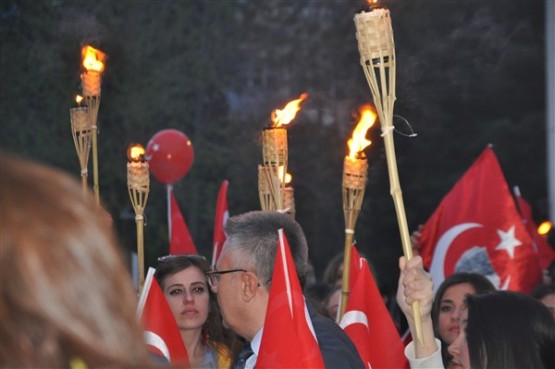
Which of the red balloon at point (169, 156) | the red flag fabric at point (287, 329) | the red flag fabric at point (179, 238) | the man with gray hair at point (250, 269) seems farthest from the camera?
the red balloon at point (169, 156)

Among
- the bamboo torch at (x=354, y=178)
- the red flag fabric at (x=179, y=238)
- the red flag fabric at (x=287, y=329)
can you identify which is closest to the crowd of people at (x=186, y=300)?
the red flag fabric at (x=287, y=329)

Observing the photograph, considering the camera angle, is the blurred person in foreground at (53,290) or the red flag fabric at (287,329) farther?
the red flag fabric at (287,329)

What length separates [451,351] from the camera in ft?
10.5

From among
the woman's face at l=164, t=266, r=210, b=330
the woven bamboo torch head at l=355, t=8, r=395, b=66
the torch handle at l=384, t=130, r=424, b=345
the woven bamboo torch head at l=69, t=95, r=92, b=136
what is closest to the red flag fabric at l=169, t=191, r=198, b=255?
the woven bamboo torch head at l=69, t=95, r=92, b=136

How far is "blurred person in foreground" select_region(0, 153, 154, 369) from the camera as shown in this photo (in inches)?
43.7

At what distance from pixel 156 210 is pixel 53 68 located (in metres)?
1.84

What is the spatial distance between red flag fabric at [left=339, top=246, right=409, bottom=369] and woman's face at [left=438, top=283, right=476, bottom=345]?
64 cm

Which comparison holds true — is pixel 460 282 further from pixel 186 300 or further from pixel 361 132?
pixel 186 300

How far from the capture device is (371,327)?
13.5ft

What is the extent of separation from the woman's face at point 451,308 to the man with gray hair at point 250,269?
1571 mm

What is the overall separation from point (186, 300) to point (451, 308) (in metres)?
→ 1.22

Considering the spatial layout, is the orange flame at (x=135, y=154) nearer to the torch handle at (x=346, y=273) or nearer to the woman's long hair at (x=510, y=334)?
the torch handle at (x=346, y=273)

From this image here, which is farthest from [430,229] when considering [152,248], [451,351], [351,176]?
[152,248]

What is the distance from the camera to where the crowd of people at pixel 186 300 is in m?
1.12
